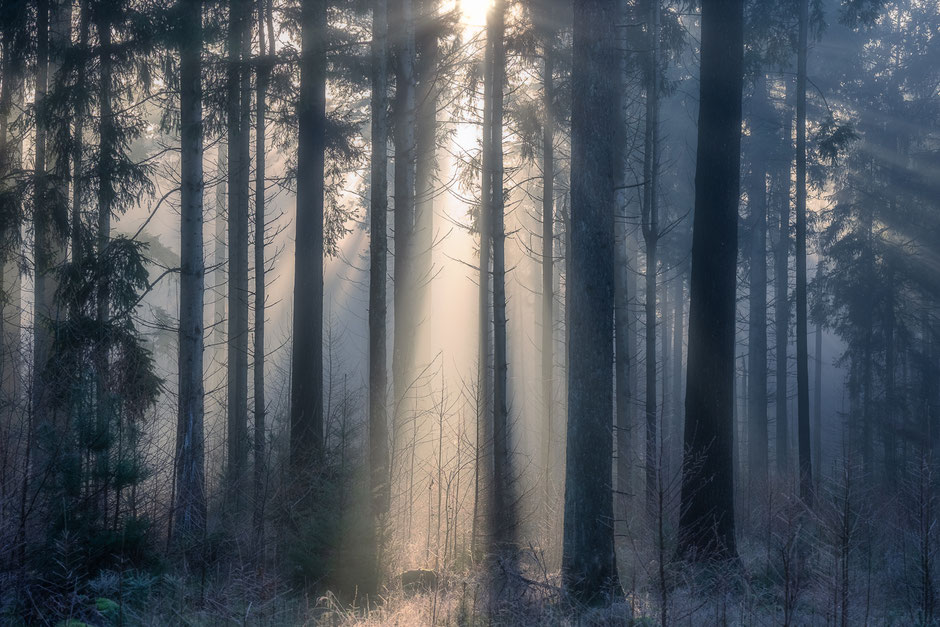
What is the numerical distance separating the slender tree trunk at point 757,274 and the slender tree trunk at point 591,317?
17.6 m

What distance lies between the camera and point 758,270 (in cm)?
2633

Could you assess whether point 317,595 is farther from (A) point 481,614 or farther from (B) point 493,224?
(B) point 493,224

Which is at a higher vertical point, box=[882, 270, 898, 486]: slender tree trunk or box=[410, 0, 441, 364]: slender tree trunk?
box=[410, 0, 441, 364]: slender tree trunk

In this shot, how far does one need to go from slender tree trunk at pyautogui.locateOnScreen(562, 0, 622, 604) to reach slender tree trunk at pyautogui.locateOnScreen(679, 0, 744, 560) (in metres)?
1.95

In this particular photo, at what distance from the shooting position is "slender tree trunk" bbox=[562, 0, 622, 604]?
24.4 feet

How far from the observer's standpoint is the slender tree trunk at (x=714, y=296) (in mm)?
9047

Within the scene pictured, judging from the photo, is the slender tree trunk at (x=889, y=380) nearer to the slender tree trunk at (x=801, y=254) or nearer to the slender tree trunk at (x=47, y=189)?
the slender tree trunk at (x=801, y=254)

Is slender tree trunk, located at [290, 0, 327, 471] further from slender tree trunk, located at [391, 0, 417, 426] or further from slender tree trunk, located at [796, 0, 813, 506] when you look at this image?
slender tree trunk, located at [796, 0, 813, 506]

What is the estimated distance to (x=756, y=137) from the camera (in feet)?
84.3

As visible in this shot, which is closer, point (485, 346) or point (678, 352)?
point (485, 346)

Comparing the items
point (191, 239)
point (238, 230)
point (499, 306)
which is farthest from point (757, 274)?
point (191, 239)

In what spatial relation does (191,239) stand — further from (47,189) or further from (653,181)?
(653,181)

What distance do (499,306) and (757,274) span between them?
17.8 m

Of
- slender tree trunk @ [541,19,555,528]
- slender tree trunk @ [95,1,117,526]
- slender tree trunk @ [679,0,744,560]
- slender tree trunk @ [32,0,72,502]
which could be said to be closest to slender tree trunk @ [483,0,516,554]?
slender tree trunk @ [541,19,555,528]
